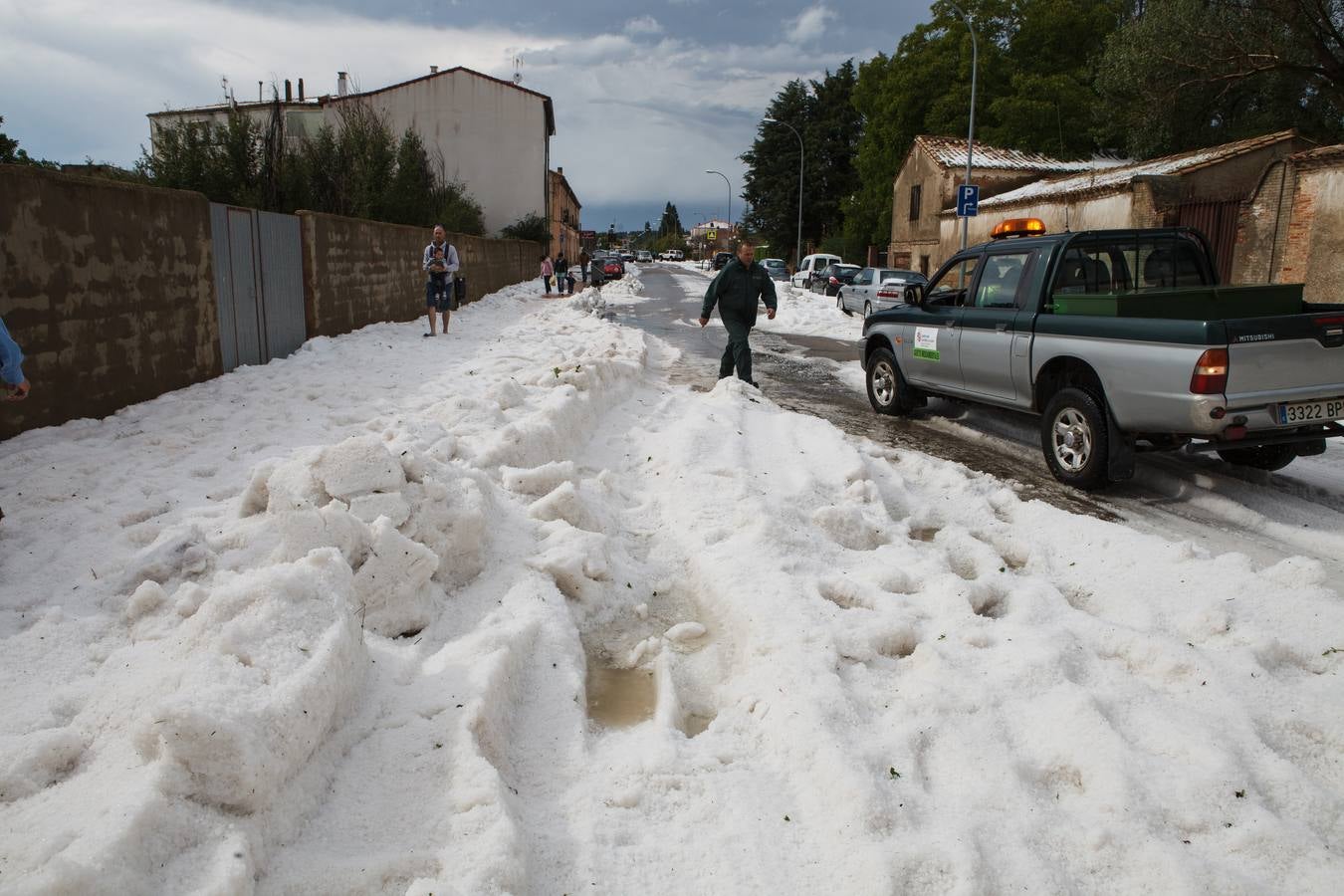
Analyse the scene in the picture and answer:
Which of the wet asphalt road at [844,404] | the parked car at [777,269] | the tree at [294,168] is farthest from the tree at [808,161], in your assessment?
the wet asphalt road at [844,404]

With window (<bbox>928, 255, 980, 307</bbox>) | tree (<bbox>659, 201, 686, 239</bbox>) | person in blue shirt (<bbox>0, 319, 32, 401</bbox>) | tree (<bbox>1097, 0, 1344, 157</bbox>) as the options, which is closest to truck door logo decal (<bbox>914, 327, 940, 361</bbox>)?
window (<bbox>928, 255, 980, 307</bbox>)

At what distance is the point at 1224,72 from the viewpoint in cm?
2570

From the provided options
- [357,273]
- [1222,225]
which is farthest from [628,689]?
[1222,225]

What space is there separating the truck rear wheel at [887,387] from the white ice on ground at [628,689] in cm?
392

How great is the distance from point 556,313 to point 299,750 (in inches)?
799

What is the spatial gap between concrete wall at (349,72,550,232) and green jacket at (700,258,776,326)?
135 ft

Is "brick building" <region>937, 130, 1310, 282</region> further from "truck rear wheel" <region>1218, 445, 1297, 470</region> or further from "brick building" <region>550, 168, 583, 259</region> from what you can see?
"brick building" <region>550, 168, 583, 259</region>

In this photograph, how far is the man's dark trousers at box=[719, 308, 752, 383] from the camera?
35.0 ft

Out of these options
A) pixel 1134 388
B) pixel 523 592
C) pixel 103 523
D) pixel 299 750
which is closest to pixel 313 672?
pixel 299 750

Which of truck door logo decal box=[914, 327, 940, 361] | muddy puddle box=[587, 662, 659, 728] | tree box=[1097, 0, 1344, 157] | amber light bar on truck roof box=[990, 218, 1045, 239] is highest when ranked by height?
tree box=[1097, 0, 1344, 157]

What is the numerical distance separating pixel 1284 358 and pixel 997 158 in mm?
31728

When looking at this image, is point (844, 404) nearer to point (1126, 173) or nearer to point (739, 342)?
point (739, 342)

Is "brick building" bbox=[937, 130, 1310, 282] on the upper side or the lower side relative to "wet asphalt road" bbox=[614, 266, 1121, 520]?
upper

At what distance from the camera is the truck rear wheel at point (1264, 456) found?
7051 mm
